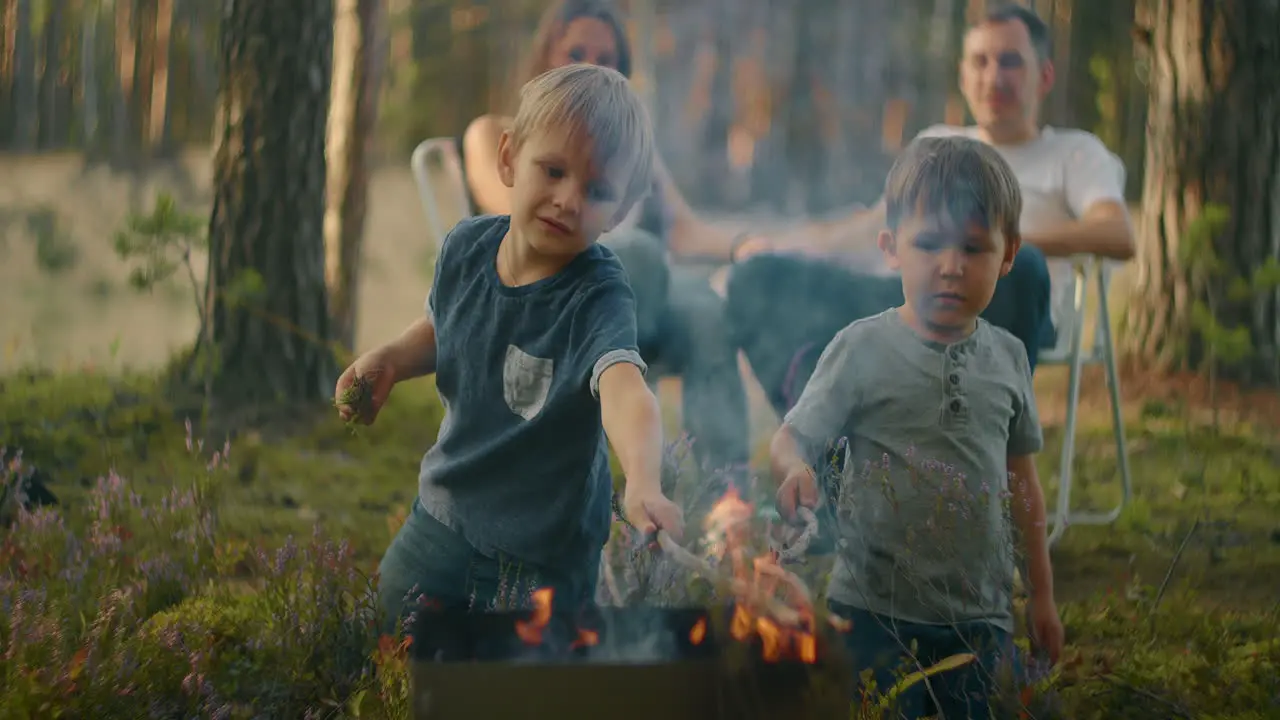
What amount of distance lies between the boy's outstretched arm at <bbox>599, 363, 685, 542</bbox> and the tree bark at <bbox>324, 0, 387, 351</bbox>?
14.7 ft

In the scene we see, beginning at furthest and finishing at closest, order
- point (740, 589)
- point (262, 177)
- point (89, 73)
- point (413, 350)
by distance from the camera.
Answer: point (89, 73), point (262, 177), point (413, 350), point (740, 589)

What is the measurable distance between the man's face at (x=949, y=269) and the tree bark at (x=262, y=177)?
2.80m

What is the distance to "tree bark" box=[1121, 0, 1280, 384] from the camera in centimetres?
534

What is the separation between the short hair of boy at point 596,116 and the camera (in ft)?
8.20

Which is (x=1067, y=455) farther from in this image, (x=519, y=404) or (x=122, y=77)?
(x=122, y=77)

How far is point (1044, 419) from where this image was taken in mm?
5758

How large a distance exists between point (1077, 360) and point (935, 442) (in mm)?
1380

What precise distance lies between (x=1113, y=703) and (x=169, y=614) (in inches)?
76.9

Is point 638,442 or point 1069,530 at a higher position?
point 638,442

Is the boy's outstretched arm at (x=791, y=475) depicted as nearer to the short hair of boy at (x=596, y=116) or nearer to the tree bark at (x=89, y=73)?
the short hair of boy at (x=596, y=116)

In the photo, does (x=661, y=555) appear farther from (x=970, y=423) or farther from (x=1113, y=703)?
(x=1113, y=703)

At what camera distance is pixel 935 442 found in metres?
2.61

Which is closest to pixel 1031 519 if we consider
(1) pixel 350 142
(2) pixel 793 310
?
(2) pixel 793 310

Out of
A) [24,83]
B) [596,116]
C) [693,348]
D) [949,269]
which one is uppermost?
[24,83]
